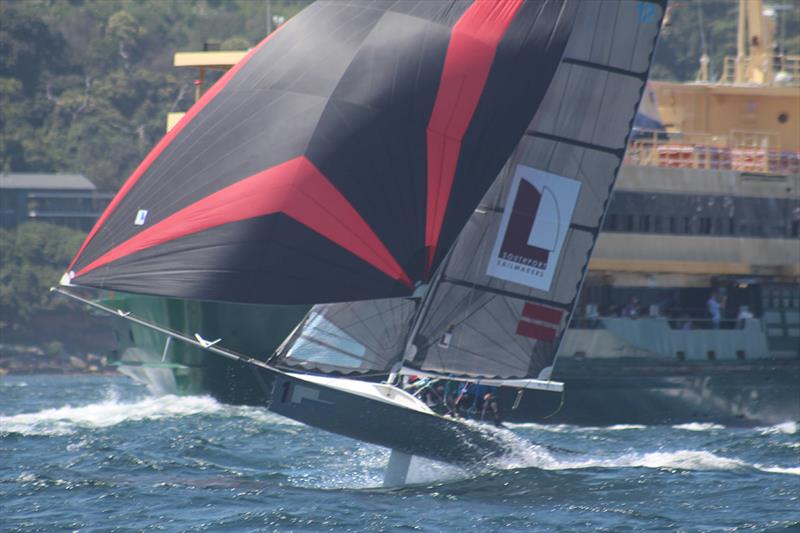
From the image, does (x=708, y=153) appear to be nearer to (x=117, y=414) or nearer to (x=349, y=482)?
(x=117, y=414)

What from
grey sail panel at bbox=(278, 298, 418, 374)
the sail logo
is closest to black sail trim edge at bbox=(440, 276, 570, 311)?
the sail logo

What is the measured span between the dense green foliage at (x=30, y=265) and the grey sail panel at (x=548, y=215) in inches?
1750

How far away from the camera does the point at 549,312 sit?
64.1 feet

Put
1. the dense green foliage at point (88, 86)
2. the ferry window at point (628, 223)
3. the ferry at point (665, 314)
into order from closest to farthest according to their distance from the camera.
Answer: the ferry at point (665, 314) → the ferry window at point (628, 223) → the dense green foliage at point (88, 86)

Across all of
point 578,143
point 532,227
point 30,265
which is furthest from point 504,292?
point 30,265

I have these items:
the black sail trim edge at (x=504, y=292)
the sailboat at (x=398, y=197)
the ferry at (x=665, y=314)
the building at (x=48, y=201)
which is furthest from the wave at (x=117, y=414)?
the building at (x=48, y=201)

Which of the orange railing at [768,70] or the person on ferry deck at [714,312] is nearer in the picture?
the person on ferry deck at [714,312]

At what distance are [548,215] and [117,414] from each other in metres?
10.5

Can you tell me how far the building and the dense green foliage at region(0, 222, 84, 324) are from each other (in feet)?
2.99

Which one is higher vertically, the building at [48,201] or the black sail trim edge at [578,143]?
the black sail trim edge at [578,143]

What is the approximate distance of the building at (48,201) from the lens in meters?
65.6

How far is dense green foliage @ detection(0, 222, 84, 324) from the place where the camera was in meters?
61.8

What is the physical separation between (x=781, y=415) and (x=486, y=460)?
11414mm

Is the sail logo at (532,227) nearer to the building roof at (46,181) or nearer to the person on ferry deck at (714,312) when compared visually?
the person on ferry deck at (714,312)
